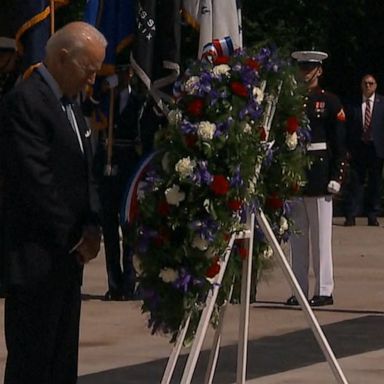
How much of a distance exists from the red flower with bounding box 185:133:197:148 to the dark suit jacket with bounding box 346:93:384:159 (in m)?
13.3

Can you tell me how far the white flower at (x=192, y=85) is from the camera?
6551mm

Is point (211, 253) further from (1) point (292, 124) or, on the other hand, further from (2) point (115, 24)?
(2) point (115, 24)

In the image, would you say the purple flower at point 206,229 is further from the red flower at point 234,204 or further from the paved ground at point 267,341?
the paved ground at point 267,341

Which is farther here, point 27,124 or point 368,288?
point 368,288

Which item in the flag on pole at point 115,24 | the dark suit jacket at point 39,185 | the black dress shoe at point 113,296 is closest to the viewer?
the dark suit jacket at point 39,185

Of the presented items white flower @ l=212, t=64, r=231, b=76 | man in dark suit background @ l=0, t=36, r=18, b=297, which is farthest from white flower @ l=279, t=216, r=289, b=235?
man in dark suit background @ l=0, t=36, r=18, b=297

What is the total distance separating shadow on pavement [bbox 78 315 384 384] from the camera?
8719 millimetres

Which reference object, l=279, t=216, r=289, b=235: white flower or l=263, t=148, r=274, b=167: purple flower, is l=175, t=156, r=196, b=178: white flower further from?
l=279, t=216, r=289, b=235: white flower

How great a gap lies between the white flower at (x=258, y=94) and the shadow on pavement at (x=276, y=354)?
238cm

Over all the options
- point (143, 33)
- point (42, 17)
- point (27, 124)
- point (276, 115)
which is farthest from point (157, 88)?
point (27, 124)

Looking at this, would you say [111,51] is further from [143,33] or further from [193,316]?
[193,316]

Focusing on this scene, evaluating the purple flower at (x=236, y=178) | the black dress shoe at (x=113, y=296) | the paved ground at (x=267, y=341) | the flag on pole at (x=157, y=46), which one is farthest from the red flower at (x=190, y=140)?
the black dress shoe at (x=113, y=296)

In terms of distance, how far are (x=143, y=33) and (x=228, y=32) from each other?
0.74 m

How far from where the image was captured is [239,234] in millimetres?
6664
